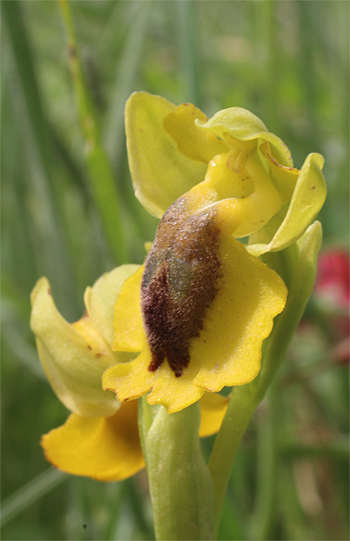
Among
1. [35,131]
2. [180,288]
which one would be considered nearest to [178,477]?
[180,288]

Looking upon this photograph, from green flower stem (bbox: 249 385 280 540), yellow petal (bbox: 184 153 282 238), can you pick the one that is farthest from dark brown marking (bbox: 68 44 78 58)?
green flower stem (bbox: 249 385 280 540)

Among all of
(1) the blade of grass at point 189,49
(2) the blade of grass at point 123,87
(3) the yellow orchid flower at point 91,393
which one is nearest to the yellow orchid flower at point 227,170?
(3) the yellow orchid flower at point 91,393

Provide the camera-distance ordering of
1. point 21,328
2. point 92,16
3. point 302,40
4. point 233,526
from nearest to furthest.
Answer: point 233,526
point 21,328
point 302,40
point 92,16

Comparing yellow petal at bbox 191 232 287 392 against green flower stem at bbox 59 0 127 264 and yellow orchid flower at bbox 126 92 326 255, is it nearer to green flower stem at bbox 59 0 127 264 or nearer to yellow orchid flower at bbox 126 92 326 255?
yellow orchid flower at bbox 126 92 326 255

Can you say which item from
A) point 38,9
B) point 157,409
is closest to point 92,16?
point 38,9

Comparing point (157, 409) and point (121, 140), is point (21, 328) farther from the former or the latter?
point (157, 409)

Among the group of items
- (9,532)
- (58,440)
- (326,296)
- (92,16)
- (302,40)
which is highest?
(92,16)

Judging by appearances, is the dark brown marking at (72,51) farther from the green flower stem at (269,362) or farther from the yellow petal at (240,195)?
the green flower stem at (269,362)
